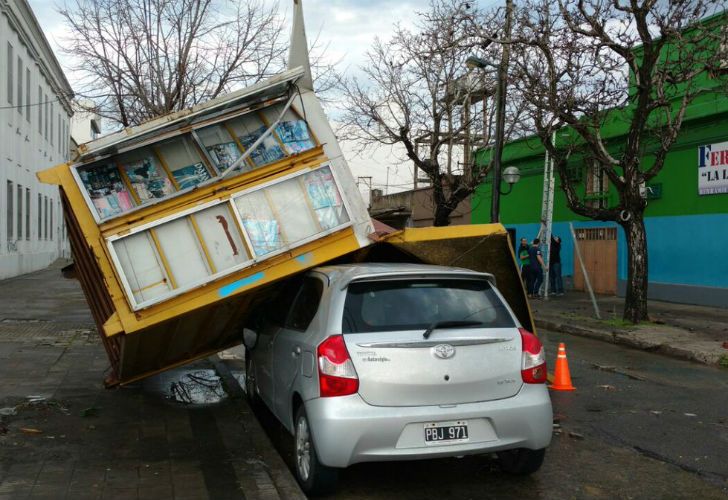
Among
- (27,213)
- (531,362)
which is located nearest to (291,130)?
(531,362)

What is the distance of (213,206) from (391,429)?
249 cm

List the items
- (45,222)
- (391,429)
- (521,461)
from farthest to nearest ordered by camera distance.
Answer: (45,222)
(521,461)
(391,429)

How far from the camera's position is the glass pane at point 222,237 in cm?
572

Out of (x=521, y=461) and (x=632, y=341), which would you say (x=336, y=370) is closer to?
(x=521, y=461)

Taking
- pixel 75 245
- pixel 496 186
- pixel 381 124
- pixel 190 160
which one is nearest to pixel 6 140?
pixel 381 124

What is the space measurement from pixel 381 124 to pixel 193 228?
17045 mm

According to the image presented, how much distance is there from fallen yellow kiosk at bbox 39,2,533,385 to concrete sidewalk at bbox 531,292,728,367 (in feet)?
21.0

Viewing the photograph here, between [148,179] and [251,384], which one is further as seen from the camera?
[251,384]

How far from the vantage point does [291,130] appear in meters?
6.15

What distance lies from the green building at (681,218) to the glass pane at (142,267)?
1118cm

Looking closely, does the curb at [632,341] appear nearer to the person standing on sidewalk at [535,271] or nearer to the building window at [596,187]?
the person standing on sidewalk at [535,271]

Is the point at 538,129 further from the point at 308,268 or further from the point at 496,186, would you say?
the point at 308,268

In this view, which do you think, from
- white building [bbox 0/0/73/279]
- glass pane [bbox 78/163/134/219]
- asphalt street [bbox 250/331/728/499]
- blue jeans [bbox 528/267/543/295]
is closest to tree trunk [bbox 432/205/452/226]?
blue jeans [bbox 528/267/543/295]

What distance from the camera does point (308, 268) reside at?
5.84m
